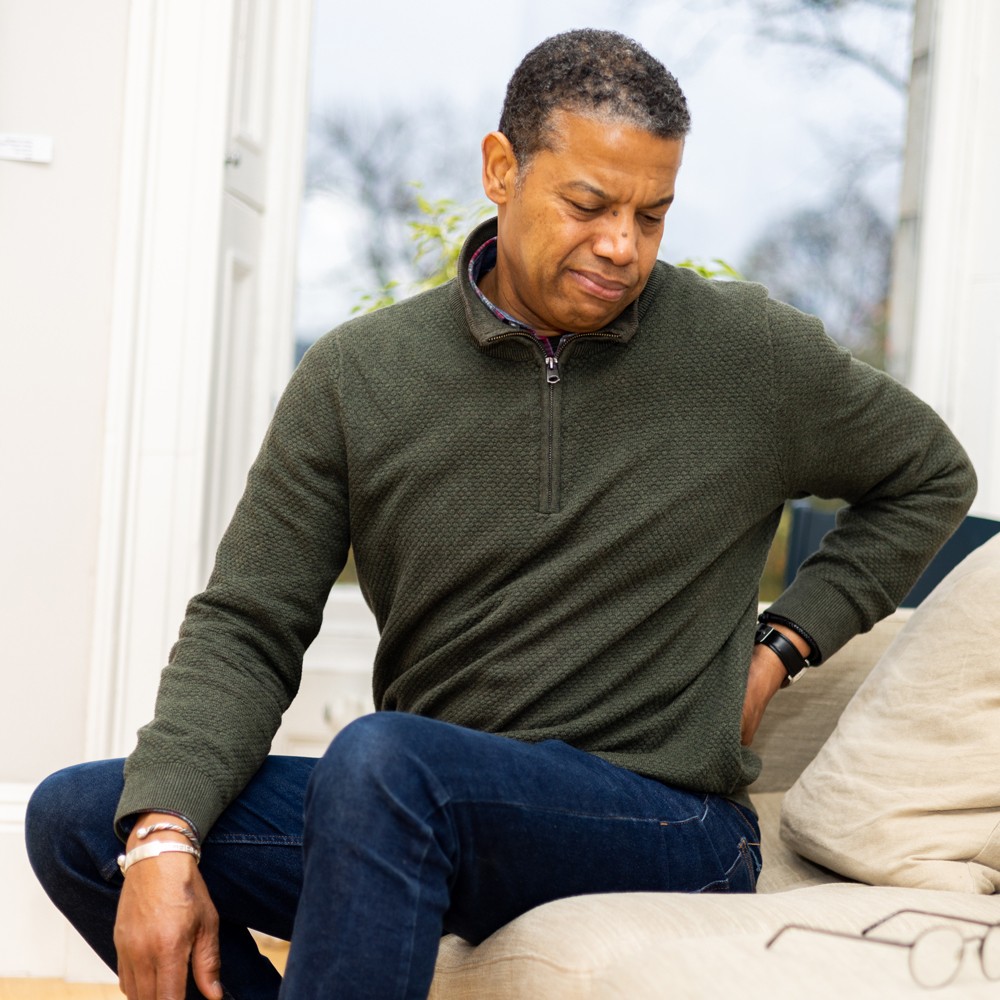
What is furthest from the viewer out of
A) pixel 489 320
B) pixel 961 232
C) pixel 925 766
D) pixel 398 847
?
pixel 961 232

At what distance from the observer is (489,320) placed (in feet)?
4.77

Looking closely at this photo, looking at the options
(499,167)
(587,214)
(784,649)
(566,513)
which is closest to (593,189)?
(587,214)

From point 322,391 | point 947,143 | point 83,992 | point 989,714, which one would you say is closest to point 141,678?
point 83,992

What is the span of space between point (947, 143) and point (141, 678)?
190 cm

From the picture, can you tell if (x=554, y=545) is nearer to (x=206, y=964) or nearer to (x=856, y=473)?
(x=856, y=473)

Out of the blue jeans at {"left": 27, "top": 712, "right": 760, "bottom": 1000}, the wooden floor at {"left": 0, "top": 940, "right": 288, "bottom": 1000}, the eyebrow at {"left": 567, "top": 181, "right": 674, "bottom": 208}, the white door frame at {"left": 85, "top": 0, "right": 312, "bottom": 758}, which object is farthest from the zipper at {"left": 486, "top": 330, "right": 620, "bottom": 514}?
the wooden floor at {"left": 0, "top": 940, "right": 288, "bottom": 1000}

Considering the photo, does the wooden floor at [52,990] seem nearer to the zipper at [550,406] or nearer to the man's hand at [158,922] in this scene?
the man's hand at [158,922]

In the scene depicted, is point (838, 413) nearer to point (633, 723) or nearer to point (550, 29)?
point (633, 723)

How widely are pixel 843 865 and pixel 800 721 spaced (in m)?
0.39

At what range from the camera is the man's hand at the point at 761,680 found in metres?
1.48

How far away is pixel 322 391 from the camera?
1.47 meters

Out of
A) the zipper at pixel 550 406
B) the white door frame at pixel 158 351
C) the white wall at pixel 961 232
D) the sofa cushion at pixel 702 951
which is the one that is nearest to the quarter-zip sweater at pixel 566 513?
the zipper at pixel 550 406

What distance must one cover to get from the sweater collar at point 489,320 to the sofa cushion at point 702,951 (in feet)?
2.00

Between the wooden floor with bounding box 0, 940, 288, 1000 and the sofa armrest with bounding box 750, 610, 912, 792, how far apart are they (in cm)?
115
